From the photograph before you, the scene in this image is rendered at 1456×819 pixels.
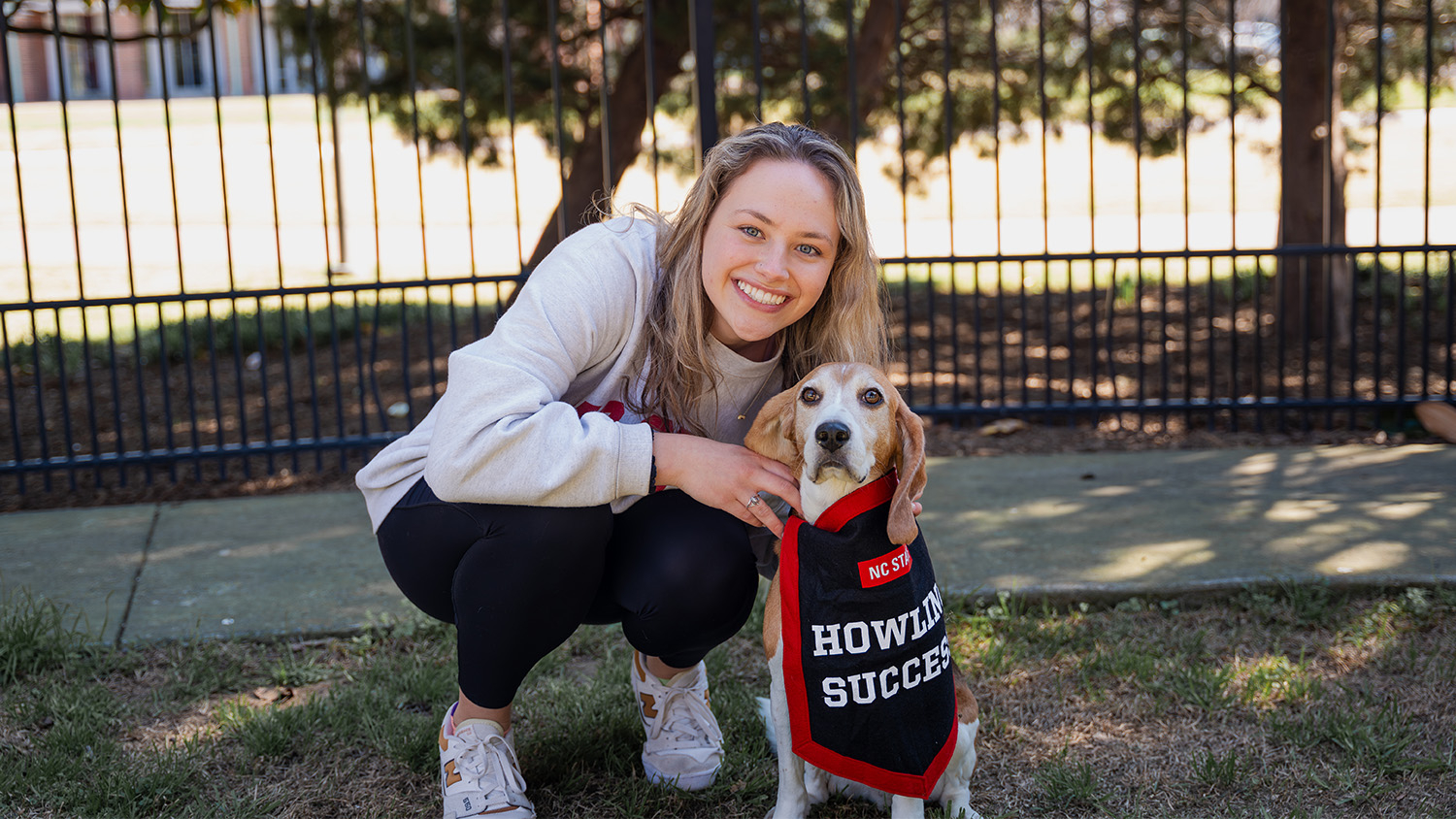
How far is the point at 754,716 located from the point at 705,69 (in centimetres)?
309

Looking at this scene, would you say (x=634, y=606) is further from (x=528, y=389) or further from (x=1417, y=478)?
(x=1417, y=478)

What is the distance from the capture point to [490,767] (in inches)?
100

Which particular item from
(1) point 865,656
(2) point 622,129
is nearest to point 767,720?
(1) point 865,656

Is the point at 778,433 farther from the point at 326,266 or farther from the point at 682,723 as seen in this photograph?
the point at 326,266

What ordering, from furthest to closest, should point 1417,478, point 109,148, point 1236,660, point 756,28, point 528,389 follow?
1. point 109,148
2. point 756,28
3. point 1417,478
4. point 1236,660
5. point 528,389

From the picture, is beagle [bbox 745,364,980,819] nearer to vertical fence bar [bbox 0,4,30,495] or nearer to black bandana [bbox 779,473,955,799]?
black bandana [bbox 779,473,955,799]

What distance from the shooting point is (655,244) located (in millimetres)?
2729

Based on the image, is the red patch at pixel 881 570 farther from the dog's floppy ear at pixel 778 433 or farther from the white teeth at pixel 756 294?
the white teeth at pixel 756 294

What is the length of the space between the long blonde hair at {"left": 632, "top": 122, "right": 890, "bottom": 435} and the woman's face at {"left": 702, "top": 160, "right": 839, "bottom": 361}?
36mm

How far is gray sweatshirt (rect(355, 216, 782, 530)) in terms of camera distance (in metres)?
2.33

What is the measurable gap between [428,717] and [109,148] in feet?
74.4

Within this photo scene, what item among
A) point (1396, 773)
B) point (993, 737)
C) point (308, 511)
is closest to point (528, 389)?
point (993, 737)

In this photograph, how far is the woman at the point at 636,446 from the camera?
2.38 metres

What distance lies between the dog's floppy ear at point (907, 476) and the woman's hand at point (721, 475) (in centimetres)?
22
